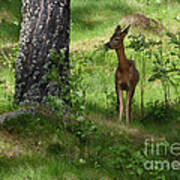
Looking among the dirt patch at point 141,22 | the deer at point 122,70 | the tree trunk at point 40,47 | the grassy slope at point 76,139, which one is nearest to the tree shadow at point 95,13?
the dirt patch at point 141,22

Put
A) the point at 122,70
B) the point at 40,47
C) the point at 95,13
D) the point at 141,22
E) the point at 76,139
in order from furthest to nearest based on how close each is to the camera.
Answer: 1. the point at 95,13
2. the point at 141,22
3. the point at 122,70
4. the point at 40,47
5. the point at 76,139

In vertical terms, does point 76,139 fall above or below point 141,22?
below

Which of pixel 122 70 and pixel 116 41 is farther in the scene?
pixel 122 70

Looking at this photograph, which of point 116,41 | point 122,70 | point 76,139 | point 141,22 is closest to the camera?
point 76,139

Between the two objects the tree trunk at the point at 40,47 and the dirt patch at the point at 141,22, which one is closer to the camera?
the tree trunk at the point at 40,47

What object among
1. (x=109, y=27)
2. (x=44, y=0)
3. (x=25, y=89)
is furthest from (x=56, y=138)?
(x=109, y=27)

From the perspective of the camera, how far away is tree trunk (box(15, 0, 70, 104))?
6297 millimetres

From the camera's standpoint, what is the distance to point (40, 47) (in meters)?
6.36

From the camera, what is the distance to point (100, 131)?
19.4 feet

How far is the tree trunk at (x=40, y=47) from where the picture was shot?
6.30m

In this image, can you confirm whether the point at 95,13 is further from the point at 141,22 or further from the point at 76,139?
the point at 76,139

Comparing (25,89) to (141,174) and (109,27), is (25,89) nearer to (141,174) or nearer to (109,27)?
(141,174)

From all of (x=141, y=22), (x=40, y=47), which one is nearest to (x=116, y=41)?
(x=40, y=47)

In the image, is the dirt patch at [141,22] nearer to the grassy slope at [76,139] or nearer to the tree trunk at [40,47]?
the grassy slope at [76,139]
